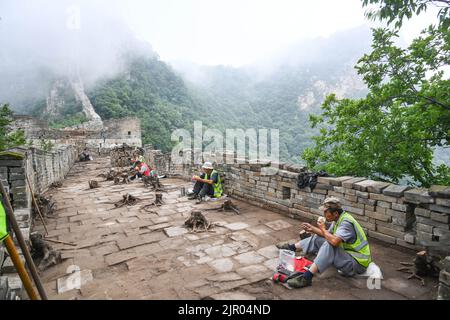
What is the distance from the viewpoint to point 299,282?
298cm

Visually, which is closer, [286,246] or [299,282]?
[299,282]

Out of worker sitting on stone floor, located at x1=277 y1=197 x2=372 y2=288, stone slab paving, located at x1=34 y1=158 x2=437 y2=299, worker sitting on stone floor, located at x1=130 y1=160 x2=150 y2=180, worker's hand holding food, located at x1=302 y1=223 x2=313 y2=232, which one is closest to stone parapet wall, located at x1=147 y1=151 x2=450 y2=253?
stone slab paving, located at x1=34 y1=158 x2=437 y2=299

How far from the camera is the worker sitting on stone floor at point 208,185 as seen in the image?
6.91 m

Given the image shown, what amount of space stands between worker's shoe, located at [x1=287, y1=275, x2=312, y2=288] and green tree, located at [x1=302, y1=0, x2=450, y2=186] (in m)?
6.00

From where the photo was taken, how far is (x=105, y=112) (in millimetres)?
38969

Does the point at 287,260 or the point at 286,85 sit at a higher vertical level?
the point at 286,85

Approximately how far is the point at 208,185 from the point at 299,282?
4.33 meters

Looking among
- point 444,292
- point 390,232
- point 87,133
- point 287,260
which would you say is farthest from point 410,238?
point 87,133

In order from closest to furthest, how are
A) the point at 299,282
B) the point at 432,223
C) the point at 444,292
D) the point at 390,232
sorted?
the point at 444,292
the point at 299,282
the point at 432,223
the point at 390,232

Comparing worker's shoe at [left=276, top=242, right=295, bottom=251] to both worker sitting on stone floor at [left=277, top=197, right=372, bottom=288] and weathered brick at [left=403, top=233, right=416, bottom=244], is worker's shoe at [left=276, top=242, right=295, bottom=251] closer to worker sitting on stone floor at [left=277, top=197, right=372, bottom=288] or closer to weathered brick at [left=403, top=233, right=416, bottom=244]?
worker sitting on stone floor at [left=277, top=197, right=372, bottom=288]

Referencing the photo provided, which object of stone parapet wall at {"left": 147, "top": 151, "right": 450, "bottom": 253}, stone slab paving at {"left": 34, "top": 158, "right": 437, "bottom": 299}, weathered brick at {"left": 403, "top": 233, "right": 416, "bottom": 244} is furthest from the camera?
weathered brick at {"left": 403, "top": 233, "right": 416, "bottom": 244}

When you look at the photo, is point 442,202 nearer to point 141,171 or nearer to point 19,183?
point 19,183

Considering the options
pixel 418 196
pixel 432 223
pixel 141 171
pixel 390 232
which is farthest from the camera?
pixel 141 171

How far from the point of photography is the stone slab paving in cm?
296
